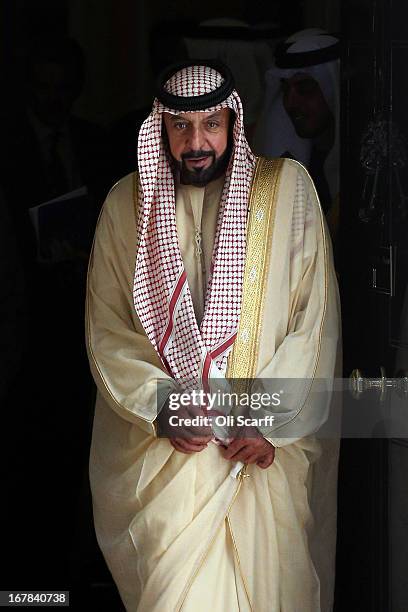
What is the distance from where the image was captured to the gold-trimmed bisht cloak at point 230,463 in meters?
3.39

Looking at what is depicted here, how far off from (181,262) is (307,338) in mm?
376

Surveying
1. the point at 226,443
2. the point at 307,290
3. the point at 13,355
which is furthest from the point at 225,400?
the point at 13,355

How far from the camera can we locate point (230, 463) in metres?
3.45

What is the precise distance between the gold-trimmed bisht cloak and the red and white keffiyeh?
0.04 metres

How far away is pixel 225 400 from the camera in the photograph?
3.45 meters

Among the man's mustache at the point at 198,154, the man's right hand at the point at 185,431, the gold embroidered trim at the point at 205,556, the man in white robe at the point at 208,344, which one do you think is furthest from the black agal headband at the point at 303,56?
the gold embroidered trim at the point at 205,556

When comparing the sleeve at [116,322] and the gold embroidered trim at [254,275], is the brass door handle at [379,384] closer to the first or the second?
the gold embroidered trim at [254,275]

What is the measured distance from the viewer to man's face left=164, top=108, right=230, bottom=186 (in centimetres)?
345

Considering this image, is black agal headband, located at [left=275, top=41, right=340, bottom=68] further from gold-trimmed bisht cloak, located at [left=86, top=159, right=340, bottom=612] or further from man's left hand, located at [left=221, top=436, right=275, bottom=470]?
man's left hand, located at [left=221, top=436, right=275, bottom=470]

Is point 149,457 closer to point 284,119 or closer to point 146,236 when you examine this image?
point 146,236

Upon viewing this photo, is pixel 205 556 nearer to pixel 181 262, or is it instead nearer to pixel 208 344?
pixel 208 344

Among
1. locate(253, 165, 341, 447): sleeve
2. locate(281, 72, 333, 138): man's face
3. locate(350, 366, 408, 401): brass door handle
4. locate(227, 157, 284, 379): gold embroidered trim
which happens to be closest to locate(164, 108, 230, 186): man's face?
locate(227, 157, 284, 379): gold embroidered trim

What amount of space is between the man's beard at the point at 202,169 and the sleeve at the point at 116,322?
0.61ft

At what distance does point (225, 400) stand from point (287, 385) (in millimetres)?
163
